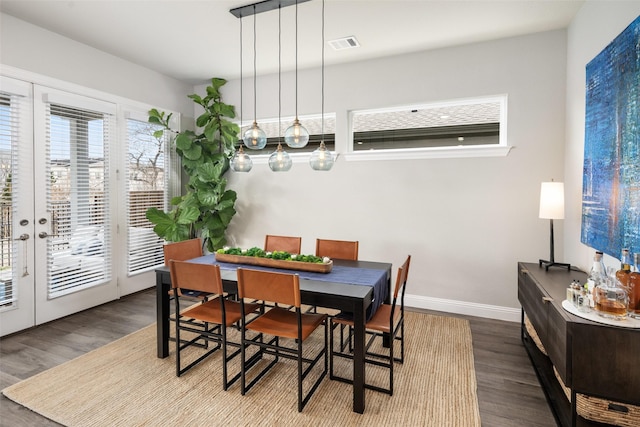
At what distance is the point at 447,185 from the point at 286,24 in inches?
95.7

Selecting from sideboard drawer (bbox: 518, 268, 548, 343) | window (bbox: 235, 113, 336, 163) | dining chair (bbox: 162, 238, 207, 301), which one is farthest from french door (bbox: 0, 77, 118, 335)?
sideboard drawer (bbox: 518, 268, 548, 343)

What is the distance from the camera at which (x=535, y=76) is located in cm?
345

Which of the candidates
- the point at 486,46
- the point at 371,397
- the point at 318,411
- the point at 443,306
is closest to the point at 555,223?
the point at 443,306

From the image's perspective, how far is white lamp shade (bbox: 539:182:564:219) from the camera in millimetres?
2848

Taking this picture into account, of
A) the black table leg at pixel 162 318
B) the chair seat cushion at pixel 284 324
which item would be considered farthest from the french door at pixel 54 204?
the chair seat cushion at pixel 284 324

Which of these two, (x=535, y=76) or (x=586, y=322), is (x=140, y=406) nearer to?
(x=586, y=322)

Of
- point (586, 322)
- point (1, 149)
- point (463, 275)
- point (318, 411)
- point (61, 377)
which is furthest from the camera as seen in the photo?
point (463, 275)

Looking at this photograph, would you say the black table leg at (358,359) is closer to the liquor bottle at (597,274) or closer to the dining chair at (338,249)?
the dining chair at (338,249)

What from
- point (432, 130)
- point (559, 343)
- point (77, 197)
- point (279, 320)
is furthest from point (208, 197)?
point (559, 343)

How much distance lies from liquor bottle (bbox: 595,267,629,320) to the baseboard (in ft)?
6.53

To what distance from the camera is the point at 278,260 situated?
2771 millimetres

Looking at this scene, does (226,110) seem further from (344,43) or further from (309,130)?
(344,43)

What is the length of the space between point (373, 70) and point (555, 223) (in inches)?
104

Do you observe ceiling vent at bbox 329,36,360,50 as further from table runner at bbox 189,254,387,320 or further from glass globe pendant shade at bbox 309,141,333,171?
table runner at bbox 189,254,387,320
